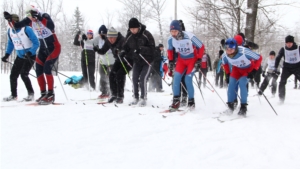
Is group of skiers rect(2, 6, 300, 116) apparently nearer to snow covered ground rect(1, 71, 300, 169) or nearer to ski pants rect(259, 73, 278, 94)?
snow covered ground rect(1, 71, 300, 169)

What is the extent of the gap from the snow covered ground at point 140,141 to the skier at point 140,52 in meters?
1.33

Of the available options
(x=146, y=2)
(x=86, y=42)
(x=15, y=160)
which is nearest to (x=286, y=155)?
(x=15, y=160)

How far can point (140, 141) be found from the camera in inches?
124

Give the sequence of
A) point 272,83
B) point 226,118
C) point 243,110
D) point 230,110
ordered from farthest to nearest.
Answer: point 272,83 < point 230,110 < point 243,110 < point 226,118

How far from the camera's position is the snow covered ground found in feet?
8.37

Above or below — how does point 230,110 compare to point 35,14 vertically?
below

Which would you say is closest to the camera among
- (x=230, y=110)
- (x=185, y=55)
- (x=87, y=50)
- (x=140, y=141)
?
(x=140, y=141)

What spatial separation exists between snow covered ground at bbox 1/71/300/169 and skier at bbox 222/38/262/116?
25.4 inches

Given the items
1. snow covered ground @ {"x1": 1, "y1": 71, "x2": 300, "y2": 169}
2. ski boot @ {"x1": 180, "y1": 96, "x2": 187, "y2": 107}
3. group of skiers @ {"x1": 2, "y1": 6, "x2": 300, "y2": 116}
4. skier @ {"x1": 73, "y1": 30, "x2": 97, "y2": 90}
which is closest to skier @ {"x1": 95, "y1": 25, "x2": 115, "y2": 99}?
skier @ {"x1": 73, "y1": 30, "x2": 97, "y2": 90}

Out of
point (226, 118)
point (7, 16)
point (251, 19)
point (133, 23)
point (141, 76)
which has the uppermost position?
point (251, 19)

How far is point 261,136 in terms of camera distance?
356 centimetres

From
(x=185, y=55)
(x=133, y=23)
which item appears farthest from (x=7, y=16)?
(x=185, y=55)

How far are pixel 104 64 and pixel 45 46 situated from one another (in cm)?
302

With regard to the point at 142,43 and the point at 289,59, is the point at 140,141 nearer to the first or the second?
the point at 142,43
